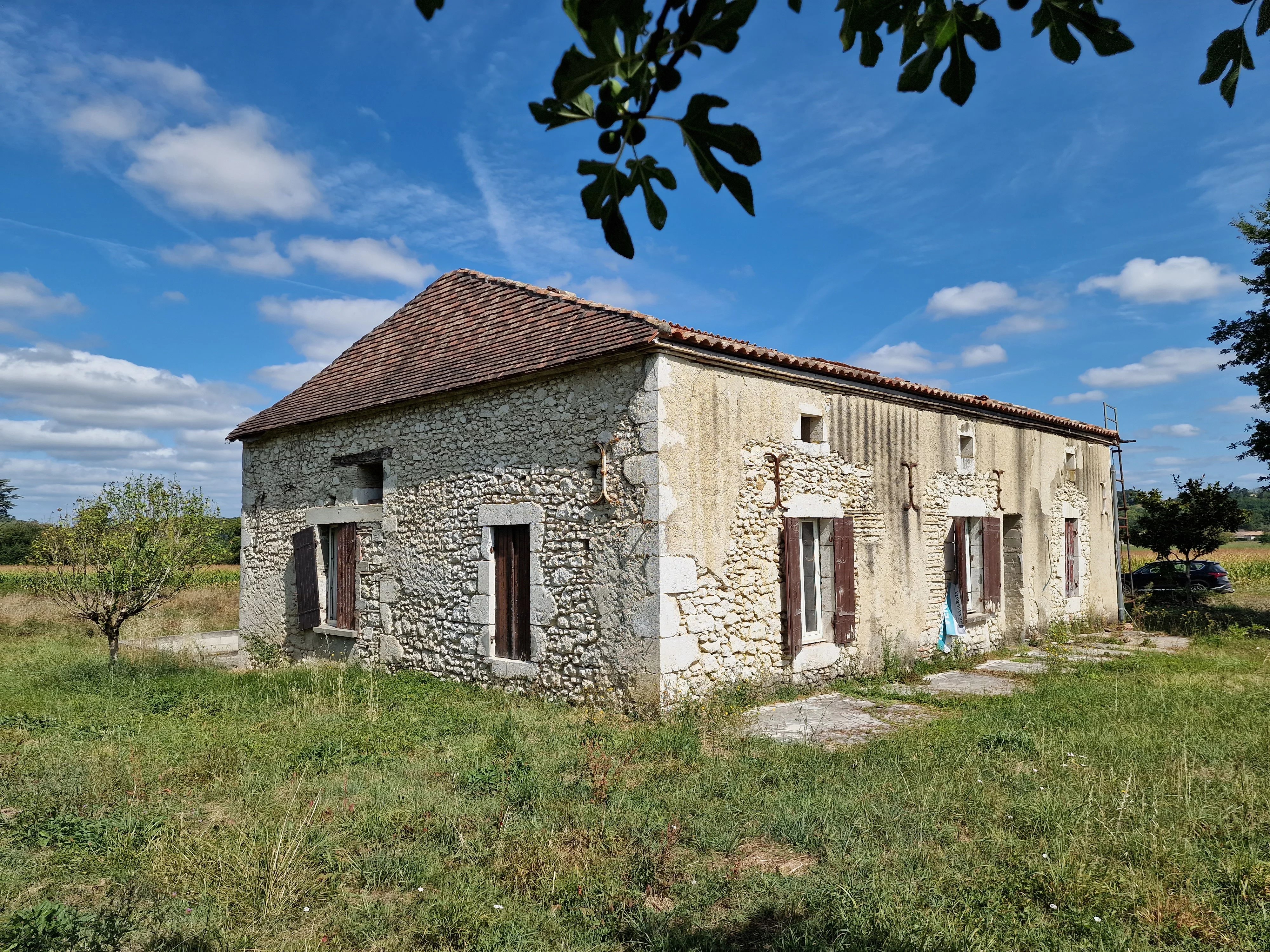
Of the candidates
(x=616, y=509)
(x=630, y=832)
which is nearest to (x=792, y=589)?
(x=616, y=509)

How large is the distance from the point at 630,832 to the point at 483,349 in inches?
254

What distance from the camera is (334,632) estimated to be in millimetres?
10297

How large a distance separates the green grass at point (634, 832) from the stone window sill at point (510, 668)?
1.21 metres

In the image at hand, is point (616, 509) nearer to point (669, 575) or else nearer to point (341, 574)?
point (669, 575)

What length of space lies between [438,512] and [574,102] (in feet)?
26.7

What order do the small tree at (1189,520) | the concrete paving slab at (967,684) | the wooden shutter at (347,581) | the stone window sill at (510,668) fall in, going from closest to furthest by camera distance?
1. the stone window sill at (510,668)
2. the concrete paving slab at (967,684)
3. the wooden shutter at (347,581)
4. the small tree at (1189,520)

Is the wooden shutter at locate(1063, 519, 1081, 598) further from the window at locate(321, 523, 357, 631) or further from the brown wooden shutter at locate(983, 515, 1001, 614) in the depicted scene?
the window at locate(321, 523, 357, 631)

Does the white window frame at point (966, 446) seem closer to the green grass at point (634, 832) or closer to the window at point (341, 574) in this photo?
the green grass at point (634, 832)

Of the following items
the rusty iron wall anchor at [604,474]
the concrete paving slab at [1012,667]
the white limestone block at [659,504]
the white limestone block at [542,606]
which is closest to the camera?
the white limestone block at [659,504]

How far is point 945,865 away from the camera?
12.1 ft

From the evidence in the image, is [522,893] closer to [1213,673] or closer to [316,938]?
[316,938]

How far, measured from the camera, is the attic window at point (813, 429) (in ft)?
28.7

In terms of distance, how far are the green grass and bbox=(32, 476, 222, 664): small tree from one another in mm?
3092

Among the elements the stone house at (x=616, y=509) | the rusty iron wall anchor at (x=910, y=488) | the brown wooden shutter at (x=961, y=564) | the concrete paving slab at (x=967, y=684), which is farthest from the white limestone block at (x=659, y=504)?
the brown wooden shutter at (x=961, y=564)
